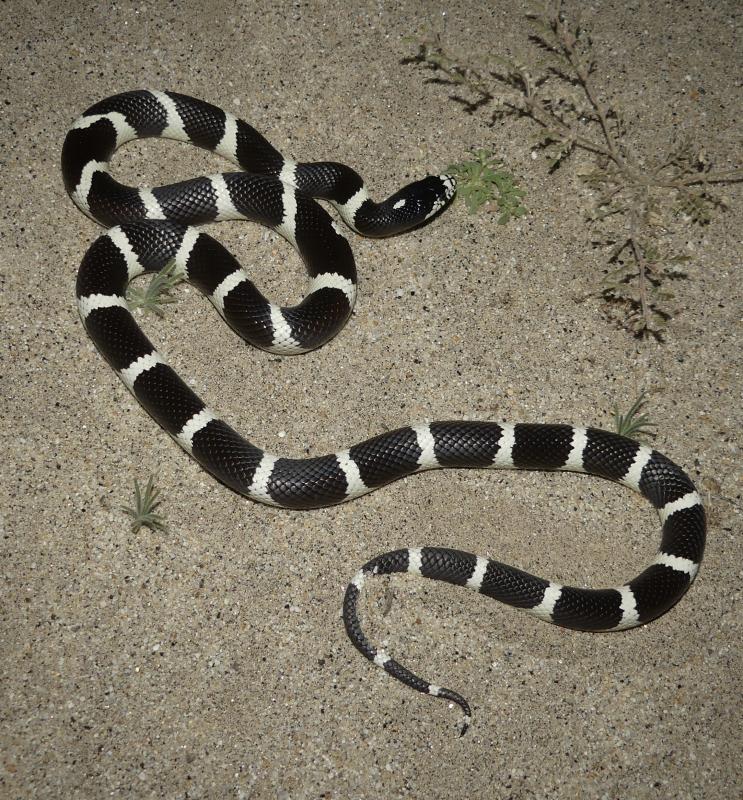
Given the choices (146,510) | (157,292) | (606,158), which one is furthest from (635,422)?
(157,292)

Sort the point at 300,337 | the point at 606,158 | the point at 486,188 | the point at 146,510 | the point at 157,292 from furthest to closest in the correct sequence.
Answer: the point at 606,158, the point at 486,188, the point at 157,292, the point at 300,337, the point at 146,510

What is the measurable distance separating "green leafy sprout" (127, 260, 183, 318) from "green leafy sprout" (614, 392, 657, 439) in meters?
3.19

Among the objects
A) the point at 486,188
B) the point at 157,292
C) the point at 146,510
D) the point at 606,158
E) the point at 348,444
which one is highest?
the point at 606,158

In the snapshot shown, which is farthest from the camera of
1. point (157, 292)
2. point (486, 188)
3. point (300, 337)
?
point (486, 188)

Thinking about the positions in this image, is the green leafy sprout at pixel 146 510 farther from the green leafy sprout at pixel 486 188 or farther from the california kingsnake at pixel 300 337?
the green leafy sprout at pixel 486 188

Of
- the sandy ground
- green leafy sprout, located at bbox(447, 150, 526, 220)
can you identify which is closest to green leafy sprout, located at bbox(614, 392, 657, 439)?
the sandy ground

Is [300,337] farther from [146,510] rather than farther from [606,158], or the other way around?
[606,158]

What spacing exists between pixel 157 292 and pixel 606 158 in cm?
363

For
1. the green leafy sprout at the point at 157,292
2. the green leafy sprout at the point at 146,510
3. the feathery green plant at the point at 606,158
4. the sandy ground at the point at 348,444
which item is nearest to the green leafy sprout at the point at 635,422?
the sandy ground at the point at 348,444

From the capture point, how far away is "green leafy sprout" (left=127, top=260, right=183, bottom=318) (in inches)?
193

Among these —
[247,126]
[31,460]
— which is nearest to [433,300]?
[247,126]

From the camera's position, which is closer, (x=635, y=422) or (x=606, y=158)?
(x=635, y=422)

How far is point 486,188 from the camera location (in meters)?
5.55

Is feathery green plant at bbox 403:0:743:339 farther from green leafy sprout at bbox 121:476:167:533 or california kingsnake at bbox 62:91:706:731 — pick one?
green leafy sprout at bbox 121:476:167:533
